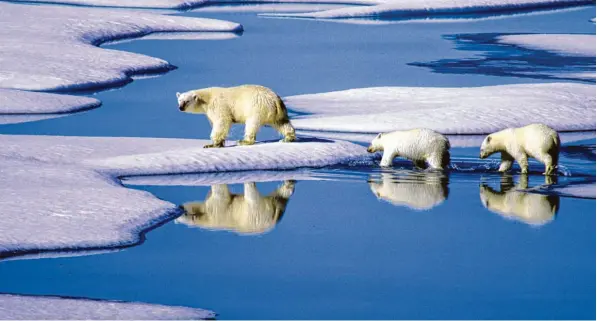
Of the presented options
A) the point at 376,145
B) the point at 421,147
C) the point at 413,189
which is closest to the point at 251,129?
the point at 376,145

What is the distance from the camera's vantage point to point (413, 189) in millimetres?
8492

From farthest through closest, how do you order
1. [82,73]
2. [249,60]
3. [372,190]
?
[249,60] → [82,73] → [372,190]

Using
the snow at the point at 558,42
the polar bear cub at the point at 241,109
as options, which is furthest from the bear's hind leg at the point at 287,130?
the snow at the point at 558,42

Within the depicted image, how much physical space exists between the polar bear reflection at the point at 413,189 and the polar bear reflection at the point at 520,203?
0.30 m

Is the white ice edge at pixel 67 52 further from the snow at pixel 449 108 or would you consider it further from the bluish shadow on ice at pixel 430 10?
the bluish shadow on ice at pixel 430 10

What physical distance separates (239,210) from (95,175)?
1238 mm

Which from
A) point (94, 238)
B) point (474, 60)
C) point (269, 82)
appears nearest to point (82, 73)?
point (269, 82)

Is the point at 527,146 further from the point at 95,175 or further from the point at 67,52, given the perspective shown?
the point at 67,52

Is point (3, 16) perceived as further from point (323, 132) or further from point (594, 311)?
point (594, 311)

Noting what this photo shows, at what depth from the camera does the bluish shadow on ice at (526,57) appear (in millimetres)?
15828

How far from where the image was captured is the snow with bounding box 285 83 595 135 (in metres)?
11.2

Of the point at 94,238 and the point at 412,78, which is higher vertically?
the point at 412,78

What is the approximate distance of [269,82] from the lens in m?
14.8

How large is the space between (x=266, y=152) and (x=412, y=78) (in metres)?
6.31
